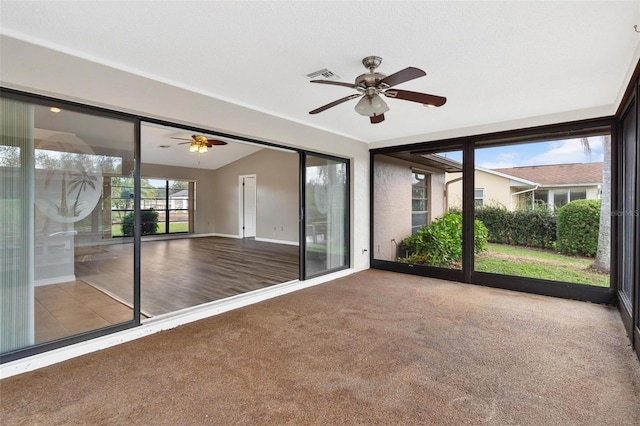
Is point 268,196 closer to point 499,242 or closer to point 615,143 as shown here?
point 499,242

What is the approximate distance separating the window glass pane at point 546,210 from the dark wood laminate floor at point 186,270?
11.3 ft

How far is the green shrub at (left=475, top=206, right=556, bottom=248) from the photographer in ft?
14.7

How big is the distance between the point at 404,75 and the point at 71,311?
3.29 metres

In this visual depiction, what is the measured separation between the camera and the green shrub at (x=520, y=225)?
4.49 metres

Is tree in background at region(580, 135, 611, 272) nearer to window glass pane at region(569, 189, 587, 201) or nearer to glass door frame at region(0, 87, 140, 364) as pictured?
window glass pane at region(569, 189, 587, 201)

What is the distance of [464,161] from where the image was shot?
4730 millimetres

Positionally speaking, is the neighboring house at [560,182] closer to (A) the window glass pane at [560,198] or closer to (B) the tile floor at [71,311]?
(A) the window glass pane at [560,198]

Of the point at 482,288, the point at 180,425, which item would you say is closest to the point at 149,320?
the point at 180,425

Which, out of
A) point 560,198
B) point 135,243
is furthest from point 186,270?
point 560,198

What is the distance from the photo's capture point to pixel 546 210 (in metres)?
4.49

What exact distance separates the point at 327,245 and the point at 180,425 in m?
3.60

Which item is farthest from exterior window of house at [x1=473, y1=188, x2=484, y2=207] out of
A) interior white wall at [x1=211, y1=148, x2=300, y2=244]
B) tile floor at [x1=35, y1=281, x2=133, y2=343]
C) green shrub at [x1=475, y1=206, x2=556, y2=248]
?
interior white wall at [x1=211, y1=148, x2=300, y2=244]

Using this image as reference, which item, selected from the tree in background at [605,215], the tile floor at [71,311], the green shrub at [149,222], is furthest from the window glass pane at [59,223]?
the green shrub at [149,222]

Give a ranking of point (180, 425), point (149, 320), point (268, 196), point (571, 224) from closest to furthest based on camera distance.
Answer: point (180, 425)
point (149, 320)
point (571, 224)
point (268, 196)
